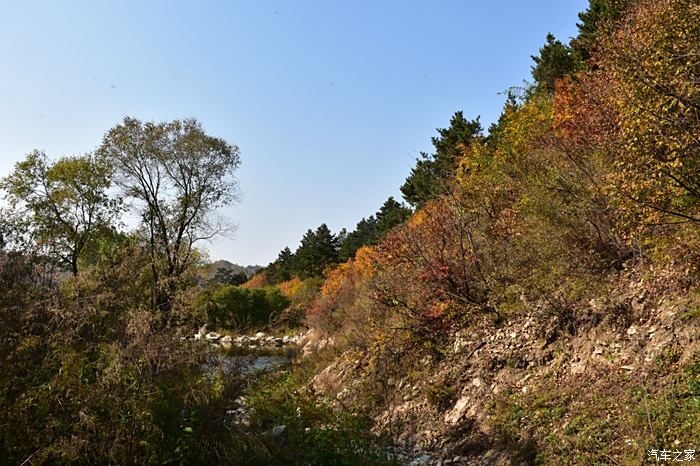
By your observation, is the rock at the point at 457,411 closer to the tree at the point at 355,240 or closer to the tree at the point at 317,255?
the tree at the point at 355,240

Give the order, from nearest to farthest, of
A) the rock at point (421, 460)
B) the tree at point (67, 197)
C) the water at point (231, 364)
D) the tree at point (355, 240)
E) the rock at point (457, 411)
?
the water at point (231, 364)
the rock at point (421, 460)
the rock at point (457, 411)
the tree at point (67, 197)
the tree at point (355, 240)

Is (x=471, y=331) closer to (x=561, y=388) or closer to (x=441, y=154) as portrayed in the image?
(x=561, y=388)

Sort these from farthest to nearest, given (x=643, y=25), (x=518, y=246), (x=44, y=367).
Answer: (x=518, y=246) < (x=643, y=25) < (x=44, y=367)

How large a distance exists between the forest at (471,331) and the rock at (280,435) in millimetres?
77

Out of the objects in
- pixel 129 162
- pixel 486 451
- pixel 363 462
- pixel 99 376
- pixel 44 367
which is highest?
pixel 129 162

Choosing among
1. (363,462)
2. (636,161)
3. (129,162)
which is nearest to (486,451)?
(363,462)

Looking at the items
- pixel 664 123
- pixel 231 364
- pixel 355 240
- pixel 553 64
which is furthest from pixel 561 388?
pixel 355 240

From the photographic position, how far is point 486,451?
25.6ft

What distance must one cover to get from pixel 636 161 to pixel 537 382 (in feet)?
13.8

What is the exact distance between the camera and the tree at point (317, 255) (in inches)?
2143

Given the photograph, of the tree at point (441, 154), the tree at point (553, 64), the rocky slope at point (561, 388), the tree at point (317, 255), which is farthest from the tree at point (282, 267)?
the rocky slope at point (561, 388)

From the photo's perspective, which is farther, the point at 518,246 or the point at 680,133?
the point at 518,246

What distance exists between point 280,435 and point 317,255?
159 ft

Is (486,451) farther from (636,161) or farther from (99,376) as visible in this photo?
(99,376)
